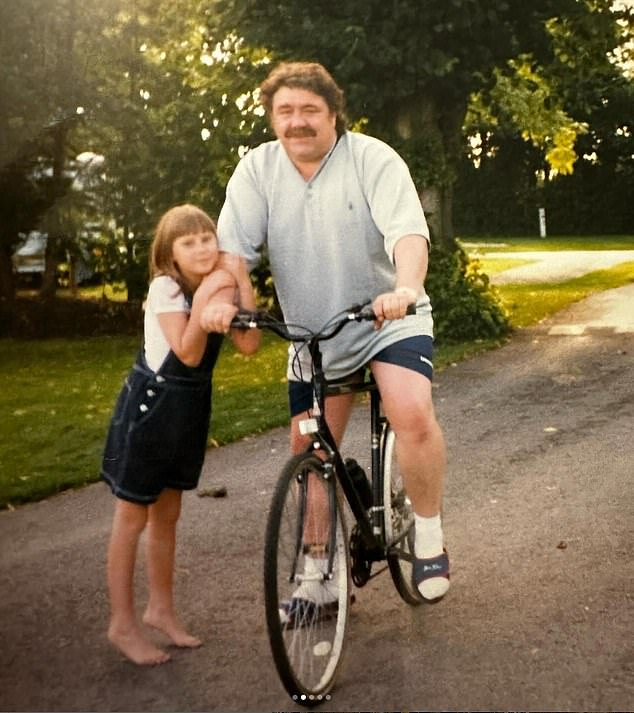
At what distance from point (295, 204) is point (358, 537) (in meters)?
1.21

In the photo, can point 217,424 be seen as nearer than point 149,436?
No

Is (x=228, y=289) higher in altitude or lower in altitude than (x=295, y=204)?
lower

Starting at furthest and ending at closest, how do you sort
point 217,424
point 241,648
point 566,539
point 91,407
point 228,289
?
point 91,407, point 217,424, point 566,539, point 241,648, point 228,289

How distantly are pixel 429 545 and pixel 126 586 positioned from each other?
3.51 feet

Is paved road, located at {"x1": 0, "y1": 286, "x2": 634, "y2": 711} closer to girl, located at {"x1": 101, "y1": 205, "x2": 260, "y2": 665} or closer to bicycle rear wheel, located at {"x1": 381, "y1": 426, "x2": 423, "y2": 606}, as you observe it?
bicycle rear wheel, located at {"x1": 381, "y1": 426, "x2": 423, "y2": 606}

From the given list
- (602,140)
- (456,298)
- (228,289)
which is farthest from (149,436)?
(602,140)

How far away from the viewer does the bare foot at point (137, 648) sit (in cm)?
387

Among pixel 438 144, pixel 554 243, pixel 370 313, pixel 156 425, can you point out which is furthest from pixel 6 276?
pixel 554 243

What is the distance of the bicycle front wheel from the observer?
3445 millimetres

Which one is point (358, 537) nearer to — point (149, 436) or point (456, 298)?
point (149, 436)

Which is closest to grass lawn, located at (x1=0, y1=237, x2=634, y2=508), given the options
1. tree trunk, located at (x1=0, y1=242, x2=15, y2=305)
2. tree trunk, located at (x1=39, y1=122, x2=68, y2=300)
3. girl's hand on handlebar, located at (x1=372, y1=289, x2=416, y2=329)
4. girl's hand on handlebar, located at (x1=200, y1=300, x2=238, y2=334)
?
tree trunk, located at (x1=0, y1=242, x2=15, y2=305)

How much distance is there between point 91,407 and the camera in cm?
1016

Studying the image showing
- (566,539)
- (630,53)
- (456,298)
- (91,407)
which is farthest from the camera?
(630,53)

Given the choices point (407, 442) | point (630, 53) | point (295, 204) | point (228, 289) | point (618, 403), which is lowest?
point (618, 403)
